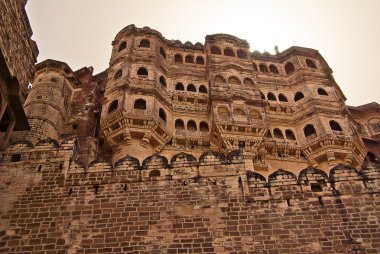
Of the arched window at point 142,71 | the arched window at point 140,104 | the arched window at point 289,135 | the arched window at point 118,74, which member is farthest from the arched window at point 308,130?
the arched window at point 118,74

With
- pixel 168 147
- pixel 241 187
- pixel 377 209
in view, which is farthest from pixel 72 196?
pixel 168 147

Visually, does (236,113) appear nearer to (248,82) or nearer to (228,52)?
(248,82)

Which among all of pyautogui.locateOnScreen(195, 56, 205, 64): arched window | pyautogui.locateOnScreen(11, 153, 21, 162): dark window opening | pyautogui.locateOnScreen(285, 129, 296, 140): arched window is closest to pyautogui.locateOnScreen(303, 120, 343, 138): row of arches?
pyautogui.locateOnScreen(285, 129, 296, 140): arched window

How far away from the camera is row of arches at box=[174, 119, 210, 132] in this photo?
62.1ft

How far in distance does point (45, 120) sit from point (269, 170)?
32.7ft

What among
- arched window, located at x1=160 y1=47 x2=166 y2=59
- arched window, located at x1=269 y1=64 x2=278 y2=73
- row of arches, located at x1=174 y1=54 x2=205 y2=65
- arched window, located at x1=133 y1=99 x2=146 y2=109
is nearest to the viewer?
arched window, located at x1=133 y1=99 x2=146 y2=109

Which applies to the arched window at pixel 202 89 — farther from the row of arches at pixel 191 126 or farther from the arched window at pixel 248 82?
the row of arches at pixel 191 126

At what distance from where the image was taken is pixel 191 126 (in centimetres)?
1912

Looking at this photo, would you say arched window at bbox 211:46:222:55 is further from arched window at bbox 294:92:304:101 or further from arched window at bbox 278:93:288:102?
arched window at bbox 294:92:304:101

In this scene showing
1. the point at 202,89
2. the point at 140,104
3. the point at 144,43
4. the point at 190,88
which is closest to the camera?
the point at 140,104

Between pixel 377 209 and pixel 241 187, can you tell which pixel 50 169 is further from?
pixel 377 209

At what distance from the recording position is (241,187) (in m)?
8.21

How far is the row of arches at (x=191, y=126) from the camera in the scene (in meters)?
18.9

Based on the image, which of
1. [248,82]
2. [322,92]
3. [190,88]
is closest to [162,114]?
[190,88]
